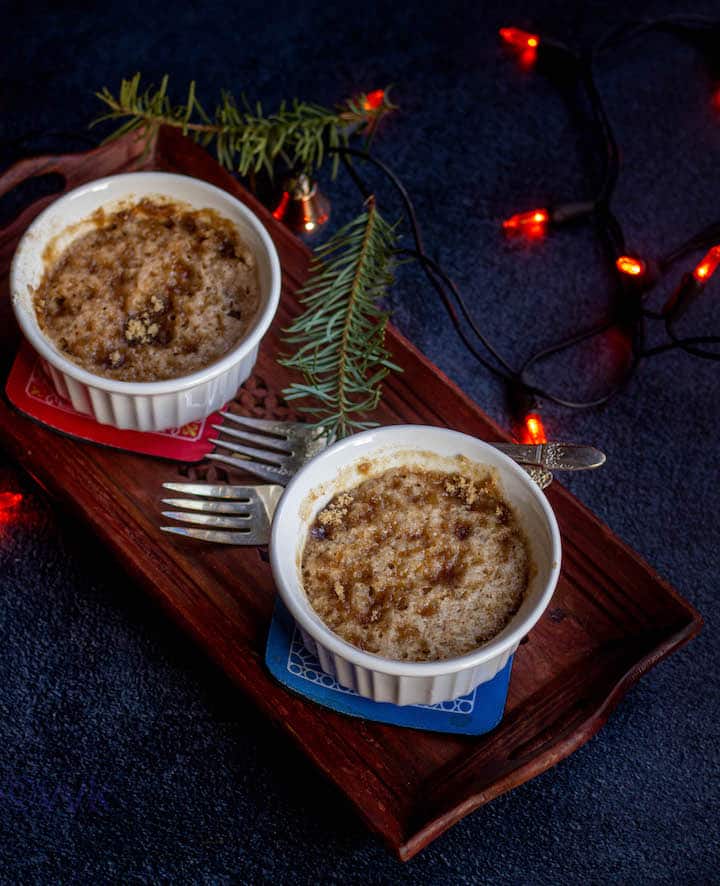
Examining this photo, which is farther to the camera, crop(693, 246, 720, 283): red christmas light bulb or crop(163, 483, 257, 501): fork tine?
crop(693, 246, 720, 283): red christmas light bulb

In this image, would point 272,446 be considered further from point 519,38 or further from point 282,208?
point 519,38

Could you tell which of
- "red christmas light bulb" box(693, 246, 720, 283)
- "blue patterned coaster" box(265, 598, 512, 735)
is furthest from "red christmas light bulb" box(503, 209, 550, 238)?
"blue patterned coaster" box(265, 598, 512, 735)

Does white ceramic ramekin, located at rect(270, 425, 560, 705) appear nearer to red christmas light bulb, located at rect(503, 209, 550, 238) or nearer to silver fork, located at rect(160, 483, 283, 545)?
silver fork, located at rect(160, 483, 283, 545)

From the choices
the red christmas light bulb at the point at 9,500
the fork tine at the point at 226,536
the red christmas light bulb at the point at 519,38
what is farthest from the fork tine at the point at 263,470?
the red christmas light bulb at the point at 519,38

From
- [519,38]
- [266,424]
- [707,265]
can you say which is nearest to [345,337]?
[266,424]

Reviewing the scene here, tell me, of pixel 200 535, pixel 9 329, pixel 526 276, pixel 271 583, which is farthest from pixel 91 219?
pixel 526 276

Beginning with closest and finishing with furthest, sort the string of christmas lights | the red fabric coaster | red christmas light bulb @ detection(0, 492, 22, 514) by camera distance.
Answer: the red fabric coaster < red christmas light bulb @ detection(0, 492, 22, 514) < the string of christmas lights

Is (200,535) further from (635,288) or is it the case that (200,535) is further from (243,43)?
(243,43)

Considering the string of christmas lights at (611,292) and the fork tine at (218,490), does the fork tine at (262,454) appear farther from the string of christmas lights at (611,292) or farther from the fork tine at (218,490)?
the string of christmas lights at (611,292)
